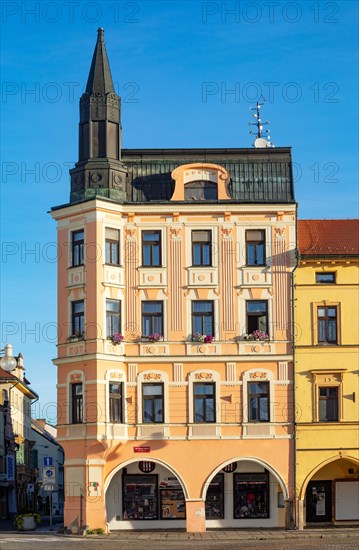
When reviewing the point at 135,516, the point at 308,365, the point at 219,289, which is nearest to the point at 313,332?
the point at 308,365

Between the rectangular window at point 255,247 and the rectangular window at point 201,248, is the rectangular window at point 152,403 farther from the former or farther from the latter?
Result: the rectangular window at point 255,247

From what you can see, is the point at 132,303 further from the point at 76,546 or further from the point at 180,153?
the point at 76,546

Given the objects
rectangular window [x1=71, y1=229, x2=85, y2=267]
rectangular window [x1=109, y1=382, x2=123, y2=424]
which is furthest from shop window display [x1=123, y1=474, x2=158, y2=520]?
rectangular window [x1=71, y1=229, x2=85, y2=267]

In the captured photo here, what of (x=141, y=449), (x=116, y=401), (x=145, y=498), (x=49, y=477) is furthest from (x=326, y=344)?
(x=49, y=477)

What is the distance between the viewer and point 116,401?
51875 millimetres

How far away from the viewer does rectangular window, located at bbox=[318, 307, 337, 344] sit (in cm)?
5338

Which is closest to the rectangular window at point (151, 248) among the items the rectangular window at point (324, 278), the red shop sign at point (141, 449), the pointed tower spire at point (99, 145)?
the pointed tower spire at point (99, 145)

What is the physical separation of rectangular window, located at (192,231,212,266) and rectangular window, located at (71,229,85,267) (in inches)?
210

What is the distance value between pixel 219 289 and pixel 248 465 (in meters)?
8.59

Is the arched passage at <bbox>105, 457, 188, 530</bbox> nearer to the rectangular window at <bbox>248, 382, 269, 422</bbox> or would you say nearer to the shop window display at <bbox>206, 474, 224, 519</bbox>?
the shop window display at <bbox>206, 474, 224, 519</bbox>

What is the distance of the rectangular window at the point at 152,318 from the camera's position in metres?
53.0

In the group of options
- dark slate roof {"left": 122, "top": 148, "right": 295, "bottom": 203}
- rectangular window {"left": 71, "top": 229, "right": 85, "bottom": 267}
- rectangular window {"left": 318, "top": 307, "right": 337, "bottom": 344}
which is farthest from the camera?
dark slate roof {"left": 122, "top": 148, "right": 295, "bottom": 203}

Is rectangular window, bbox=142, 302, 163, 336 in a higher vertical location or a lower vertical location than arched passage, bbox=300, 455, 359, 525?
higher

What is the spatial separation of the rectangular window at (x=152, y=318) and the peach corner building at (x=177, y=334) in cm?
7
